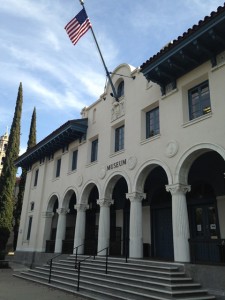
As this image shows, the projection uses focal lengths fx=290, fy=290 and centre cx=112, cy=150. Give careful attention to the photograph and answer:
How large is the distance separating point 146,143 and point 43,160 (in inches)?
491

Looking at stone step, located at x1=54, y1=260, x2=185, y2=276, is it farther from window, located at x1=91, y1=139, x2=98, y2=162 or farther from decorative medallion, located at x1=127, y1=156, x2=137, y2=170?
window, located at x1=91, y1=139, x2=98, y2=162

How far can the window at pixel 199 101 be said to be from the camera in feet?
39.0

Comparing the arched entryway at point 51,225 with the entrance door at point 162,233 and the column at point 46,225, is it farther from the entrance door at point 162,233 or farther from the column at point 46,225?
the entrance door at point 162,233

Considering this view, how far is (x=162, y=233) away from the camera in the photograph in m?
15.1

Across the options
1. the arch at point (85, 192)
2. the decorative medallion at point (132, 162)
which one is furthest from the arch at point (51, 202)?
the decorative medallion at point (132, 162)

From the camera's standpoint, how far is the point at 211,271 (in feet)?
30.4

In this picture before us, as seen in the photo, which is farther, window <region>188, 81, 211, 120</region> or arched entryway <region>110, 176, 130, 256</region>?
arched entryway <region>110, 176, 130, 256</region>

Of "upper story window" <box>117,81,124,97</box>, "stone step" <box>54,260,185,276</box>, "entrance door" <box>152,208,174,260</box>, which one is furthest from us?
"upper story window" <box>117,81,124,97</box>

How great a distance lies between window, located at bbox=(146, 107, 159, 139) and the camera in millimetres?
14191

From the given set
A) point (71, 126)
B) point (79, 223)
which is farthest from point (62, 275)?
point (71, 126)

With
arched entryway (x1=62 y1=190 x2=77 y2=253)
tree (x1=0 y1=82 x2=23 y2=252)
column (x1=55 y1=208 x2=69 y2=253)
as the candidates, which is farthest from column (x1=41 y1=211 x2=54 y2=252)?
tree (x1=0 y1=82 x2=23 y2=252)

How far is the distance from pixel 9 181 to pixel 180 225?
2080 centimetres

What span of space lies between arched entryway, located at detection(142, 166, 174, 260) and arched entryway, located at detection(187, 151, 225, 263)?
63.3 inches

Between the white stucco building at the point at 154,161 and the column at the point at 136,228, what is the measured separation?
46 millimetres
